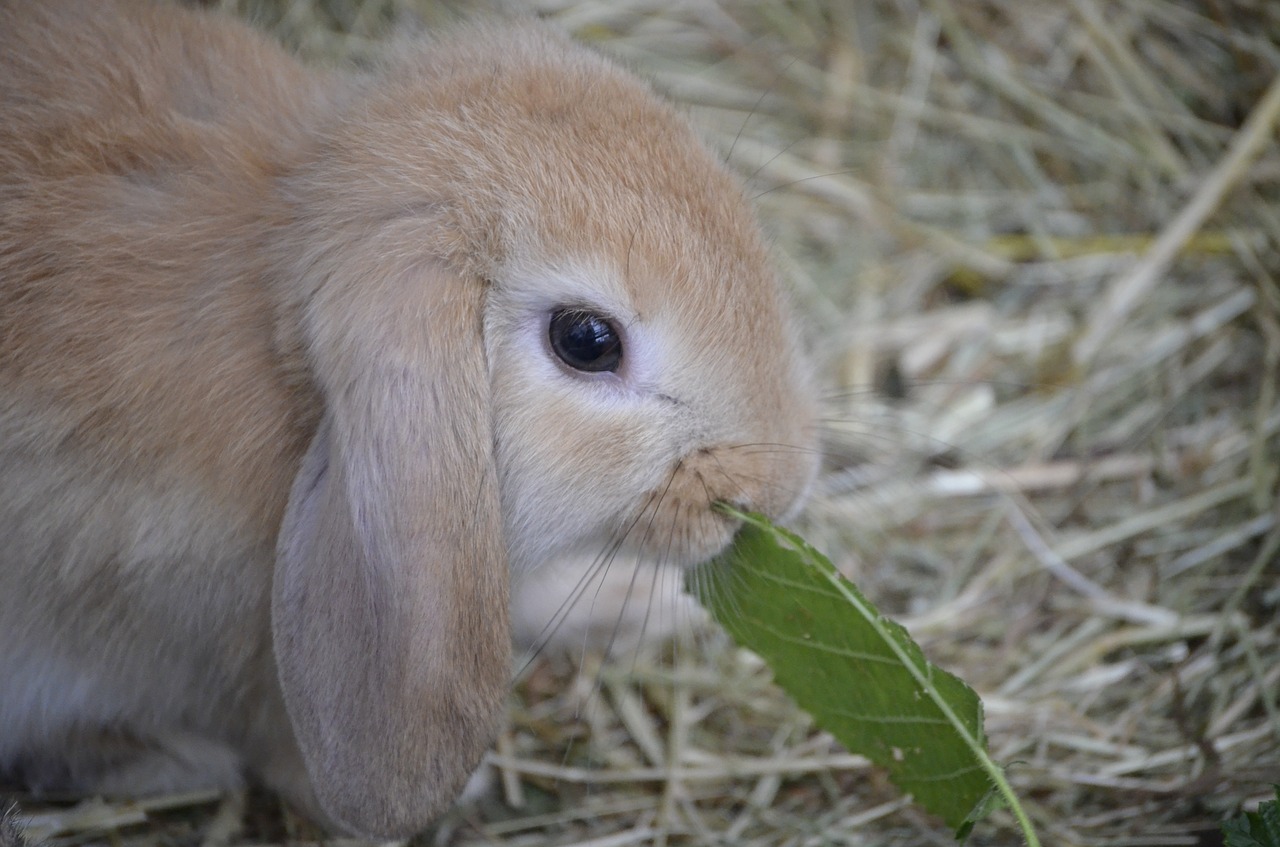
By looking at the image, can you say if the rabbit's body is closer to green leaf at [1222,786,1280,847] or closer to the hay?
the hay

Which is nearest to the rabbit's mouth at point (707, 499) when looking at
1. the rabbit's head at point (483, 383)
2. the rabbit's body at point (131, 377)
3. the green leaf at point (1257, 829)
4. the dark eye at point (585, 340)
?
the rabbit's head at point (483, 383)

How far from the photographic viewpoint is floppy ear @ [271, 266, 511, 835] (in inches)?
78.5

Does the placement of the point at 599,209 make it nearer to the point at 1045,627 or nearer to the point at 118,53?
the point at 118,53

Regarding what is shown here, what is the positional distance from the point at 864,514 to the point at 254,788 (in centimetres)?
175

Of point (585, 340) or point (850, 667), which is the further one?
point (850, 667)

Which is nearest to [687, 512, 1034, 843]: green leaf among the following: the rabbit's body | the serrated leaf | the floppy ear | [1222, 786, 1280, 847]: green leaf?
the serrated leaf

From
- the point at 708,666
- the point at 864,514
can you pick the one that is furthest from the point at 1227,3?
the point at 708,666

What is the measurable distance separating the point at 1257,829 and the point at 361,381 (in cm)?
161

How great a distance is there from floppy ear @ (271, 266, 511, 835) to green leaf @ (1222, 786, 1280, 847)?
1.22 meters

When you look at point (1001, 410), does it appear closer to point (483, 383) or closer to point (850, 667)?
point (850, 667)

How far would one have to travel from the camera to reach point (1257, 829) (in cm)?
202

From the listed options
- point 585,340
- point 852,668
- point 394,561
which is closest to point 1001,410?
point 852,668

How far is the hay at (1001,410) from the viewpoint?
2854 mm

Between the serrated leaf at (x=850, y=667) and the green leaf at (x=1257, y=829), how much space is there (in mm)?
379
